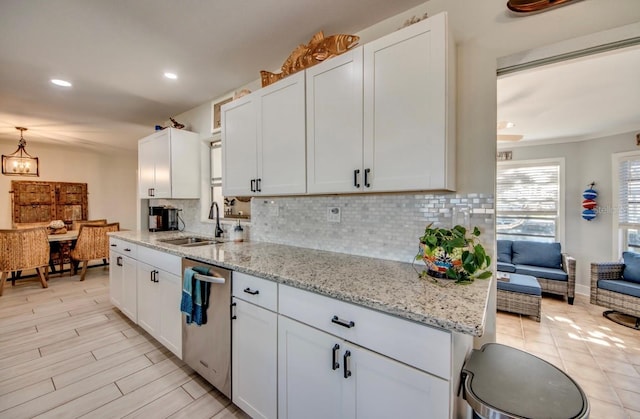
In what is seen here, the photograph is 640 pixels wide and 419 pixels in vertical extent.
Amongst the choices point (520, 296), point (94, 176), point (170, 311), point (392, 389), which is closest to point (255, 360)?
point (392, 389)

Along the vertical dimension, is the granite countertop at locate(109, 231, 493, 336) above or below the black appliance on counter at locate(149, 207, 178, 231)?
below

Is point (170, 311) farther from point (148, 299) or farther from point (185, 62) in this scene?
point (185, 62)

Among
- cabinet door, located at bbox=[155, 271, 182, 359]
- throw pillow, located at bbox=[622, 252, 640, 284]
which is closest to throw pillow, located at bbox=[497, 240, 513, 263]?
throw pillow, located at bbox=[622, 252, 640, 284]

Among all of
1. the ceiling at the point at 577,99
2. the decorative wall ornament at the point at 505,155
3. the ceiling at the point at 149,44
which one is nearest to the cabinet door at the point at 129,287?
the ceiling at the point at 149,44

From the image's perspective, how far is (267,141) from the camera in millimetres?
1978

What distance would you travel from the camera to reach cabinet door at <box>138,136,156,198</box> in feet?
11.1

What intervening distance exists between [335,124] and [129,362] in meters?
2.45

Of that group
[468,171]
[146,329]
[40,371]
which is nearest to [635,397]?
[468,171]

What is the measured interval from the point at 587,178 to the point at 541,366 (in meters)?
4.55

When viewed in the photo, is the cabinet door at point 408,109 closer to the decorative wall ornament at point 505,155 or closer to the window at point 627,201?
the window at point 627,201

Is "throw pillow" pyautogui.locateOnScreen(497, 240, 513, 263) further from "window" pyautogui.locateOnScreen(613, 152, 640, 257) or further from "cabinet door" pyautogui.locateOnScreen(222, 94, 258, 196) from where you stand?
"cabinet door" pyautogui.locateOnScreen(222, 94, 258, 196)

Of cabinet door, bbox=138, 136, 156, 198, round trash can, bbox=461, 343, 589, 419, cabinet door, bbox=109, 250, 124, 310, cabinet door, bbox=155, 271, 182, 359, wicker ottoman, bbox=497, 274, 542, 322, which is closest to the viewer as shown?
round trash can, bbox=461, 343, 589, 419

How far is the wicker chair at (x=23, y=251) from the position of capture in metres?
3.64

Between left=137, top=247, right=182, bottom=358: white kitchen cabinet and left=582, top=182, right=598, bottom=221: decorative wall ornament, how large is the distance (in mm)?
5431
